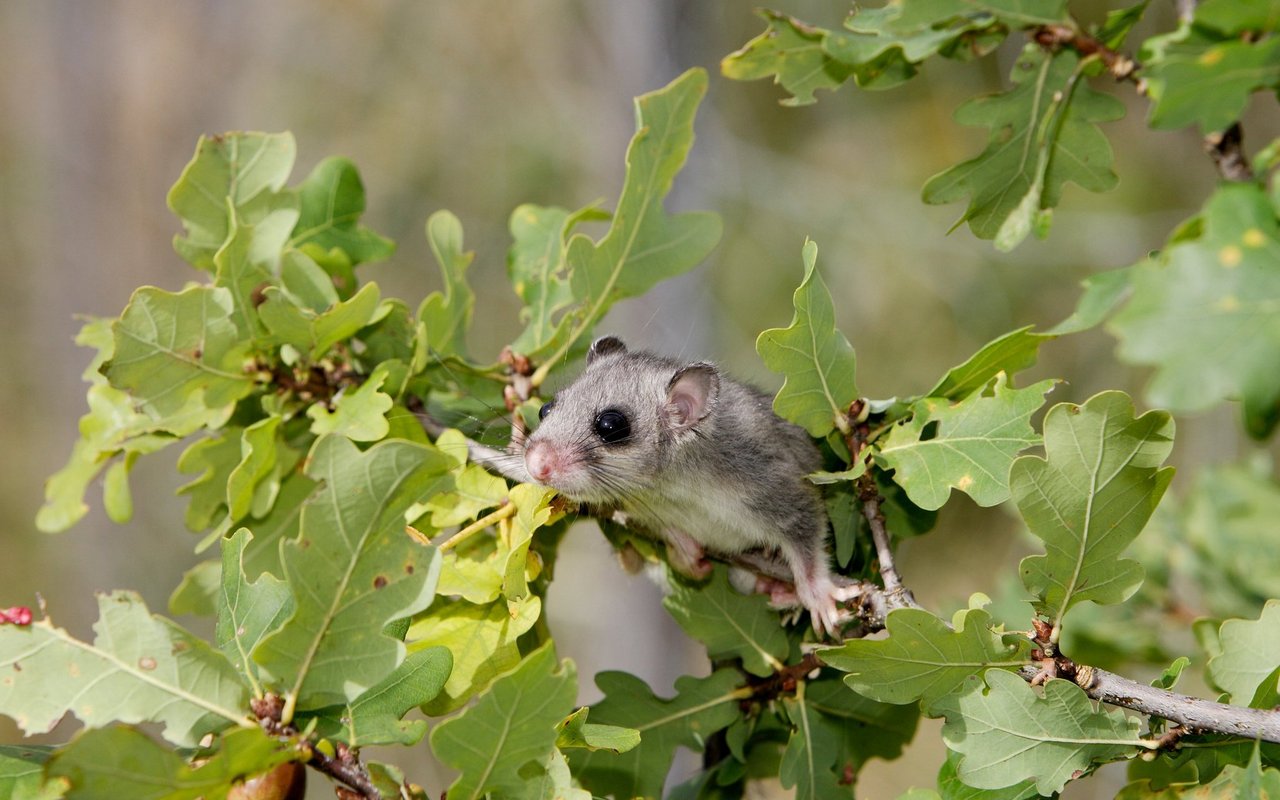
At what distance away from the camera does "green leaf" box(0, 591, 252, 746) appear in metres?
1.67

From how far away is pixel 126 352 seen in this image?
2309mm

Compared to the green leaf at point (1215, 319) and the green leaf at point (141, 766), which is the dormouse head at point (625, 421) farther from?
the green leaf at point (1215, 319)

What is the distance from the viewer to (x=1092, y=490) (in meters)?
1.77

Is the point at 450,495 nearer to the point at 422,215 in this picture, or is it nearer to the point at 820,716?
the point at 820,716

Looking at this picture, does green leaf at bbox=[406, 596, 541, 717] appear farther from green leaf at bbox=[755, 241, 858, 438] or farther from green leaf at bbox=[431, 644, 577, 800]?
green leaf at bbox=[755, 241, 858, 438]

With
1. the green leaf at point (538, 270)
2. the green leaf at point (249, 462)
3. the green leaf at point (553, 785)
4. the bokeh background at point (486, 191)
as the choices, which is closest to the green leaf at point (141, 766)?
the green leaf at point (553, 785)

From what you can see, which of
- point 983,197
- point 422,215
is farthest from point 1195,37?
point 422,215

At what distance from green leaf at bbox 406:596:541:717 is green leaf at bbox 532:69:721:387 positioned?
0.79 meters

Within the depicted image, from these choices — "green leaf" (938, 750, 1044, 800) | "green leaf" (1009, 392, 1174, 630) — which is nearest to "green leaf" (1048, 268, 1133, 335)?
"green leaf" (1009, 392, 1174, 630)

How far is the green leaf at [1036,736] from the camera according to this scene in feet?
5.96

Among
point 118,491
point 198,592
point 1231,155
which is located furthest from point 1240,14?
point 118,491

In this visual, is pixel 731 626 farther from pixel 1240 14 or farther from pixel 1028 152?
pixel 1240 14

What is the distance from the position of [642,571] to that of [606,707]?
64 centimetres

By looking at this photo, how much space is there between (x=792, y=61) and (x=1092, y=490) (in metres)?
1.08
